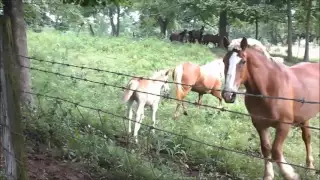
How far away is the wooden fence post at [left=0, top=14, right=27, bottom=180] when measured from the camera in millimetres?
2545

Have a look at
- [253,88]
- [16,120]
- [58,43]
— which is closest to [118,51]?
[58,43]

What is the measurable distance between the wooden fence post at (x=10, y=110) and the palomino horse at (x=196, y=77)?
534 cm

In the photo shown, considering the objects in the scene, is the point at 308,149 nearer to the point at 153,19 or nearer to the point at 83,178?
the point at 83,178

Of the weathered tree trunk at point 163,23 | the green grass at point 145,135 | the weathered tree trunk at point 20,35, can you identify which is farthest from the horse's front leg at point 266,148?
the weathered tree trunk at point 163,23

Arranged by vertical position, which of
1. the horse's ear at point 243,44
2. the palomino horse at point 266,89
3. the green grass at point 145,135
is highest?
the horse's ear at point 243,44

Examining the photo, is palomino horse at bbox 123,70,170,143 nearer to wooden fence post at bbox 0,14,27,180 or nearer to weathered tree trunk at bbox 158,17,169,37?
wooden fence post at bbox 0,14,27,180

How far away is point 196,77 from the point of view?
870 cm

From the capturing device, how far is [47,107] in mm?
5168

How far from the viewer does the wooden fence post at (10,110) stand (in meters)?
2.54

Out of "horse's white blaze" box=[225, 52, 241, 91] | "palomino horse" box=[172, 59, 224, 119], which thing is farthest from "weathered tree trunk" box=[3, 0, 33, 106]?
"palomino horse" box=[172, 59, 224, 119]

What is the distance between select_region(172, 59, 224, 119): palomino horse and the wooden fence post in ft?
17.5

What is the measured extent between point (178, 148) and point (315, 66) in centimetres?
190

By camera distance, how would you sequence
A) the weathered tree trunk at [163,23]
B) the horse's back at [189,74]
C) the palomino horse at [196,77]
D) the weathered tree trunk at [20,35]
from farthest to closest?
the weathered tree trunk at [163,23]
the horse's back at [189,74]
the palomino horse at [196,77]
the weathered tree trunk at [20,35]

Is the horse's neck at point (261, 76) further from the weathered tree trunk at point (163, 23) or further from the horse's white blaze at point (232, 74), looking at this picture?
the weathered tree trunk at point (163, 23)
